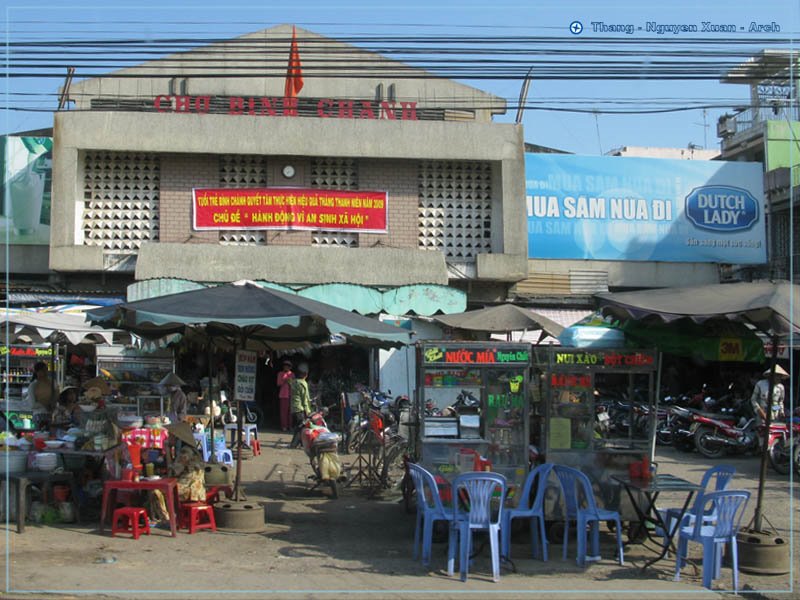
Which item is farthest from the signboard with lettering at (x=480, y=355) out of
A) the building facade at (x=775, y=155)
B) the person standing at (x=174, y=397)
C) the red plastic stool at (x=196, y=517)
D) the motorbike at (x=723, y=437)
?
the building facade at (x=775, y=155)

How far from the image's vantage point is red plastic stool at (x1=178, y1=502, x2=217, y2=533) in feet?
30.9

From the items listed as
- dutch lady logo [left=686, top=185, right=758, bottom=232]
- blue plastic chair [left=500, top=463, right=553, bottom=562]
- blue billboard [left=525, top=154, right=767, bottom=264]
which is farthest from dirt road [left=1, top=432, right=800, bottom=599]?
dutch lady logo [left=686, top=185, right=758, bottom=232]

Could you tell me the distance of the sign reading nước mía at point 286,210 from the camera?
20.3 metres

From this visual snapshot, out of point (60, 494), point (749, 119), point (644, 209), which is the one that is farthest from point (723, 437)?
point (749, 119)

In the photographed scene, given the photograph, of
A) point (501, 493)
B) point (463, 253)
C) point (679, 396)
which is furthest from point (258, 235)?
point (501, 493)

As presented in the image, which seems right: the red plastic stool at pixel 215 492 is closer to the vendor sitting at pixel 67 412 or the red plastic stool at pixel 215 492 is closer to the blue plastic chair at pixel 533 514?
the vendor sitting at pixel 67 412

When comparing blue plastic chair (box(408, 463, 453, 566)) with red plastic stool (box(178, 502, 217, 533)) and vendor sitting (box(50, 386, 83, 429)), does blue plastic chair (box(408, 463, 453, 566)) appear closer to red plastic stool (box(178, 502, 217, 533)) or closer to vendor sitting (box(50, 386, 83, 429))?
red plastic stool (box(178, 502, 217, 533))

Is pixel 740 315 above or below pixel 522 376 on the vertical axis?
above

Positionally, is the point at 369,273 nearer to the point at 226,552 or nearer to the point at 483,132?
the point at 483,132

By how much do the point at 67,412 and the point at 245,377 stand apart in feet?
14.9

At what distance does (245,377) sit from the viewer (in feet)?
34.1

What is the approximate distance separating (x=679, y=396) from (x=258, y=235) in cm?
1199

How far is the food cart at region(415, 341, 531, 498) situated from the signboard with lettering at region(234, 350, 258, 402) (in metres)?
2.25

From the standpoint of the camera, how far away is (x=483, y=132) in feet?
67.4
